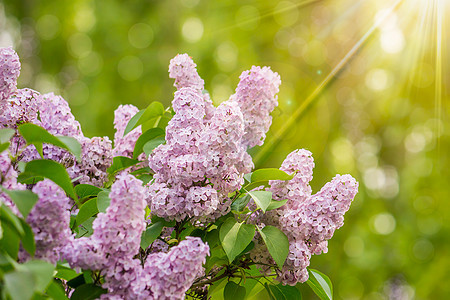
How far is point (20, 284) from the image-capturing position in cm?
64

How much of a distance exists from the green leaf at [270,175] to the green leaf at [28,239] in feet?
1.62

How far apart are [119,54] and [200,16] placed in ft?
4.41

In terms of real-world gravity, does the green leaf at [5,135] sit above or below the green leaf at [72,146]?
above

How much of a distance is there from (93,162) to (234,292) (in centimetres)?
42

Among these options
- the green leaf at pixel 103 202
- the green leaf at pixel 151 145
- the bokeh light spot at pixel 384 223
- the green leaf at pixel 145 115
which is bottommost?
the bokeh light spot at pixel 384 223

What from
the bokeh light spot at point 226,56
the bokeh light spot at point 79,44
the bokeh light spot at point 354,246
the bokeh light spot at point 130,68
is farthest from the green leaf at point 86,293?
the bokeh light spot at point 79,44

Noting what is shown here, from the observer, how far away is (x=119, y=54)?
8.22 m

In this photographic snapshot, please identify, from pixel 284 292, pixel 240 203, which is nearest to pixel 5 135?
pixel 240 203

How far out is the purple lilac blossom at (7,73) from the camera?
3.66 feet

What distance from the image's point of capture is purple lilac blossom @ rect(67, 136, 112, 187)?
48.5 inches

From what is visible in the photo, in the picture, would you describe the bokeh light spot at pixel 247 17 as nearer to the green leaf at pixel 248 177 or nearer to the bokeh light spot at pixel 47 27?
the bokeh light spot at pixel 47 27

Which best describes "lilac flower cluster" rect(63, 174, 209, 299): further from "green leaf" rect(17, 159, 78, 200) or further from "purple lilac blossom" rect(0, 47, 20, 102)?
"purple lilac blossom" rect(0, 47, 20, 102)

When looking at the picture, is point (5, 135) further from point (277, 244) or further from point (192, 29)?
point (192, 29)

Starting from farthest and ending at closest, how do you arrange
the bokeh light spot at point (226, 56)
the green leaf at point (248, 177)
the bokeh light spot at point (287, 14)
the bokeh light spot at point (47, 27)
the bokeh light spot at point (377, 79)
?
the bokeh light spot at point (377, 79) < the bokeh light spot at point (287, 14) < the bokeh light spot at point (47, 27) < the bokeh light spot at point (226, 56) < the green leaf at point (248, 177)
